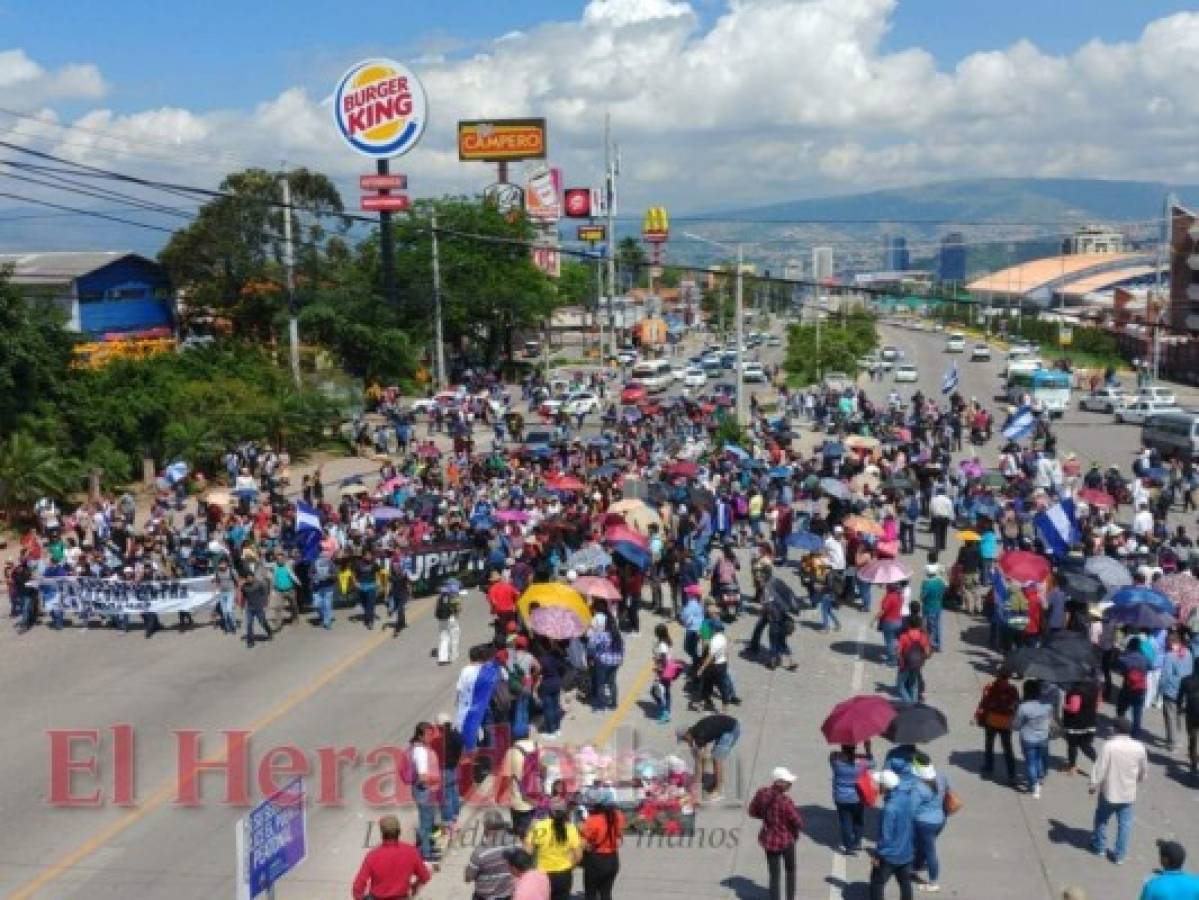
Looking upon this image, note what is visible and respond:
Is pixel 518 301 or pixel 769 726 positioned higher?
pixel 518 301

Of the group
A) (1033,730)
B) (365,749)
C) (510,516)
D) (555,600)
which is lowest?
(365,749)

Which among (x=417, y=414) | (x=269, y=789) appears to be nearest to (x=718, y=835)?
(x=269, y=789)

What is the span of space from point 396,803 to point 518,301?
2360 inches

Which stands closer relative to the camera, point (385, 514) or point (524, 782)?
point (524, 782)

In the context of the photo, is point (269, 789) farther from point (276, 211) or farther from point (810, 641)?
point (276, 211)

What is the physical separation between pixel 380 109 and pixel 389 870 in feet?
192

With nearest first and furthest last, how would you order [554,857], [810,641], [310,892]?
[554,857] < [310,892] < [810,641]

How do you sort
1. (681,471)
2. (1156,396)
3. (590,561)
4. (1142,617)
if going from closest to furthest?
(1142,617)
(590,561)
(681,471)
(1156,396)

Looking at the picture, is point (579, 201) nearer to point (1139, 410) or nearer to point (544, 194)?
point (544, 194)

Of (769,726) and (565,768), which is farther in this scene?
(769,726)

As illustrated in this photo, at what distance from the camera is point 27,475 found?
104 ft

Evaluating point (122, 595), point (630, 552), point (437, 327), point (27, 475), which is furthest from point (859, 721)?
point (437, 327)

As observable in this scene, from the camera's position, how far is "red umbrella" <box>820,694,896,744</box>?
11430 mm

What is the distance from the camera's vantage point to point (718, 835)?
40.3ft
